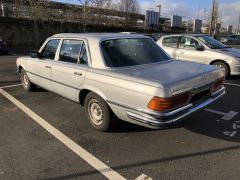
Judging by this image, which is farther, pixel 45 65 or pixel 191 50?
pixel 191 50

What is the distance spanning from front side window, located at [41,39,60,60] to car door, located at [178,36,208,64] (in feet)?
16.7

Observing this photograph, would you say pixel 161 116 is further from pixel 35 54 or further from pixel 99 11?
pixel 99 11

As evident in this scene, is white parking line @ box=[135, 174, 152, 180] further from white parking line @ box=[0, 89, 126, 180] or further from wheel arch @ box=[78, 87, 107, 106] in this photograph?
wheel arch @ box=[78, 87, 107, 106]

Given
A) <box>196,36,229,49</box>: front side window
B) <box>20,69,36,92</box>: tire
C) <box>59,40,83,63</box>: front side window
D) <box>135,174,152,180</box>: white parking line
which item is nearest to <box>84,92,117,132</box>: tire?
<box>59,40,83,63</box>: front side window

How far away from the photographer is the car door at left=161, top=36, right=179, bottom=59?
9664 mm

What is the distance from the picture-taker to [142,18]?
2079 inches

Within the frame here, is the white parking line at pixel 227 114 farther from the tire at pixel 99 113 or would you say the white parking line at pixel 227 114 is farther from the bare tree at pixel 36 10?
the bare tree at pixel 36 10

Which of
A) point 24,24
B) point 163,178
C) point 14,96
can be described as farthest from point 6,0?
point 163,178

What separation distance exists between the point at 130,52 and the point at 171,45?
218 inches

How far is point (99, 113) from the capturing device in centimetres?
452

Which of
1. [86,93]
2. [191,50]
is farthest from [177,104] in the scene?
[191,50]

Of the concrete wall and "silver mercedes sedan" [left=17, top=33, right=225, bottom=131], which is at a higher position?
the concrete wall

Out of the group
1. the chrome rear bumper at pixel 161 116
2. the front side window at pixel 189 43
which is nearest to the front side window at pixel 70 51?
the chrome rear bumper at pixel 161 116

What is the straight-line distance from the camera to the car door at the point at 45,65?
5.57 metres
